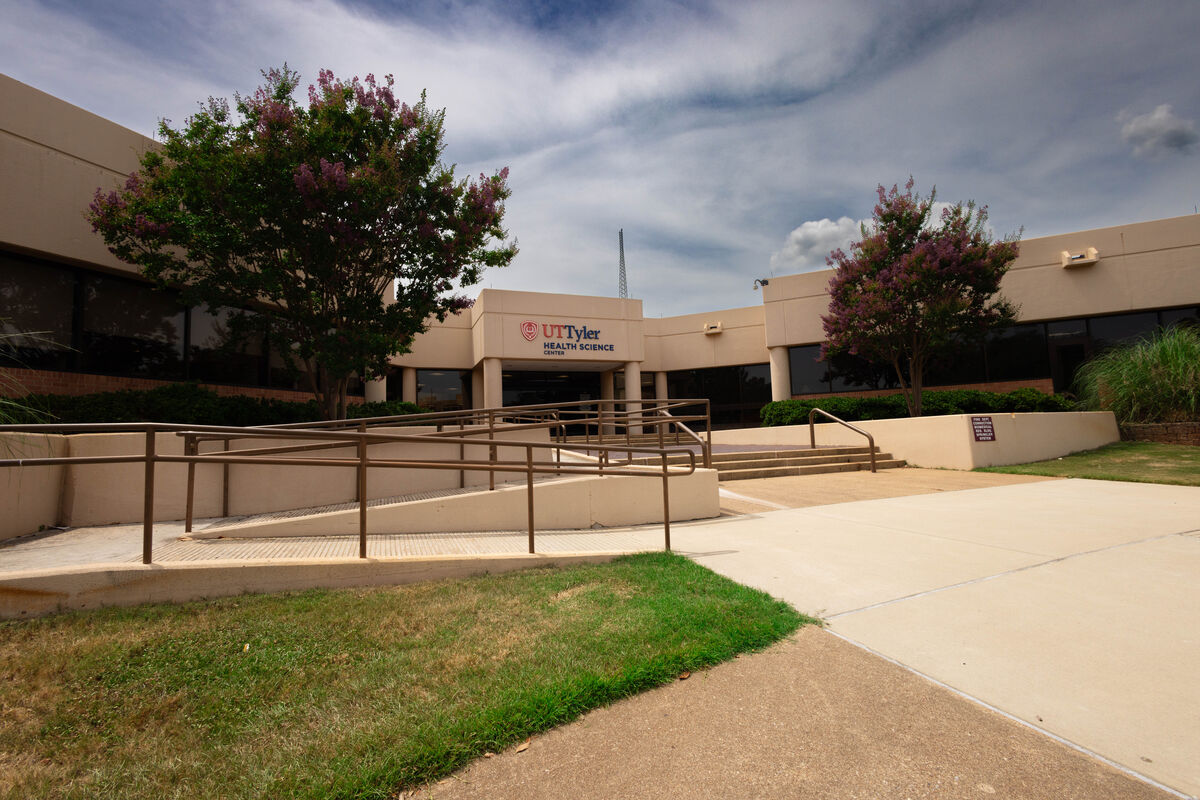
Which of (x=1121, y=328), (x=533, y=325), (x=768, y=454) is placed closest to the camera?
(x=768, y=454)

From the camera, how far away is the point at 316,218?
339 inches

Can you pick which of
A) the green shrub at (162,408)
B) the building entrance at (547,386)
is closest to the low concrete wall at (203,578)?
the green shrub at (162,408)

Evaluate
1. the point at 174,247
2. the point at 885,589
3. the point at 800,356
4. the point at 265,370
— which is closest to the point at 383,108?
the point at 174,247

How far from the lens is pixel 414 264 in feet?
32.3

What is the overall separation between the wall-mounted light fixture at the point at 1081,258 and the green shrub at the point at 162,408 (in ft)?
68.6

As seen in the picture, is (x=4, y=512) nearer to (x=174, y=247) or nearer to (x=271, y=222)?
(x=271, y=222)

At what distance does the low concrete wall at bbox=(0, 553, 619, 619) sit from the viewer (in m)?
3.30

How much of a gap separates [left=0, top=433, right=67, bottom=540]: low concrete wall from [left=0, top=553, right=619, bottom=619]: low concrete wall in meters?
2.26

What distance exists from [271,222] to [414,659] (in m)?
8.15

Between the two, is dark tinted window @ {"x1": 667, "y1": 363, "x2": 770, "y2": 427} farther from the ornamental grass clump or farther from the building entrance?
the ornamental grass clump

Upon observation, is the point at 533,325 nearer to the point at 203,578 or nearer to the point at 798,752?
the point at 203,578

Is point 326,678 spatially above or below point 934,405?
below

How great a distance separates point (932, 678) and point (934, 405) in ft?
46.6

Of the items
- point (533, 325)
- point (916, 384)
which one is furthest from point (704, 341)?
point (916, 384)
